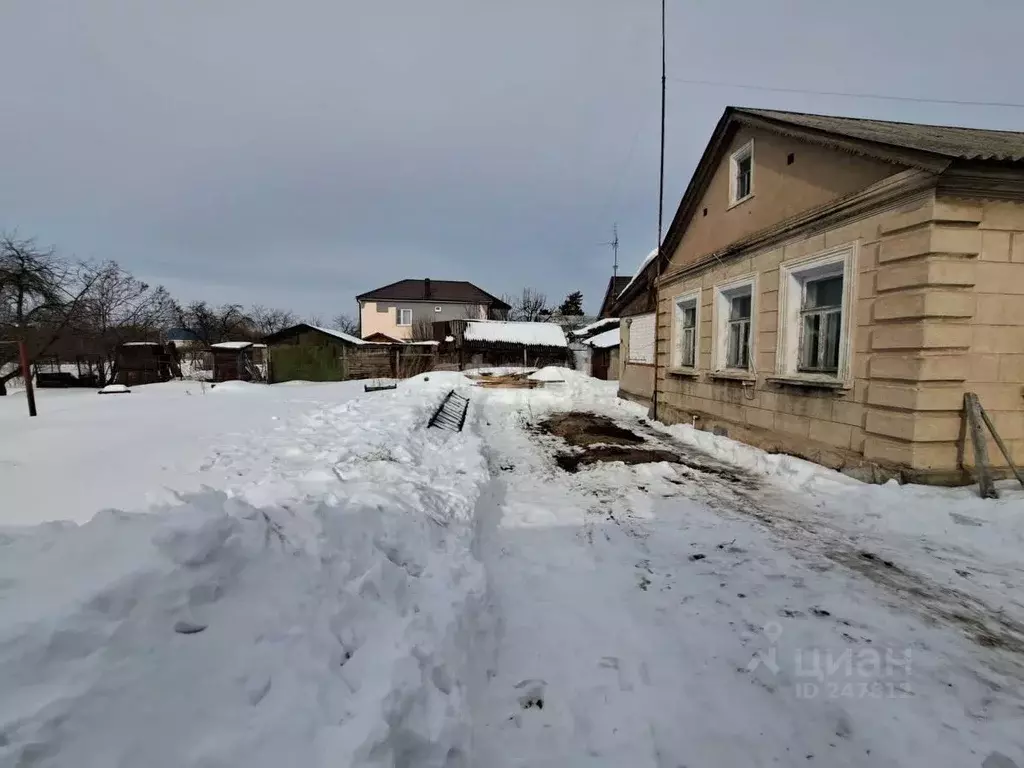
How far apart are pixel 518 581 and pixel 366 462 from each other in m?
2.48

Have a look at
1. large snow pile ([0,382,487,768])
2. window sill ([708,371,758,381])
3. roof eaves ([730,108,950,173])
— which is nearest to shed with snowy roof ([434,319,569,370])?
window sill ([708,371,758,381])

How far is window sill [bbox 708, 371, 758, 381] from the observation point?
27.0ft

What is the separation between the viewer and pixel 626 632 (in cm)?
302

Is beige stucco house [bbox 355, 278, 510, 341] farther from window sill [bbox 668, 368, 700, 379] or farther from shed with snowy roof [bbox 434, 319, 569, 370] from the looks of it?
window sill [bbox 668, 368, 700, 379]

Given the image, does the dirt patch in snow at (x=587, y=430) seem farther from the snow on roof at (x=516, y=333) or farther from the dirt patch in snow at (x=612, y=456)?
the snow on roof at (x=516, y=333)

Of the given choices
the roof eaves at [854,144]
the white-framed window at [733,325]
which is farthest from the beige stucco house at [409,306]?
the roof eaves at [854,144]

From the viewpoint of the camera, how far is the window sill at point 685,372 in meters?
10.1

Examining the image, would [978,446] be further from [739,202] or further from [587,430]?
[587,430]

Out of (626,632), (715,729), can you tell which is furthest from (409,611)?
(715,729)

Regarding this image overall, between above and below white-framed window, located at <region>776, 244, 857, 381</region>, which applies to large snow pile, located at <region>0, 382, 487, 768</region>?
below

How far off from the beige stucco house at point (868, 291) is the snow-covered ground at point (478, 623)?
1.17m

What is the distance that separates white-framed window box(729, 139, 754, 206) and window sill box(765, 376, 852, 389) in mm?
3701

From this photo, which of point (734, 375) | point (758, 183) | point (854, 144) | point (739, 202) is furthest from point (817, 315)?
point (739, 202)

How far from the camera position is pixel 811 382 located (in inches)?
265
